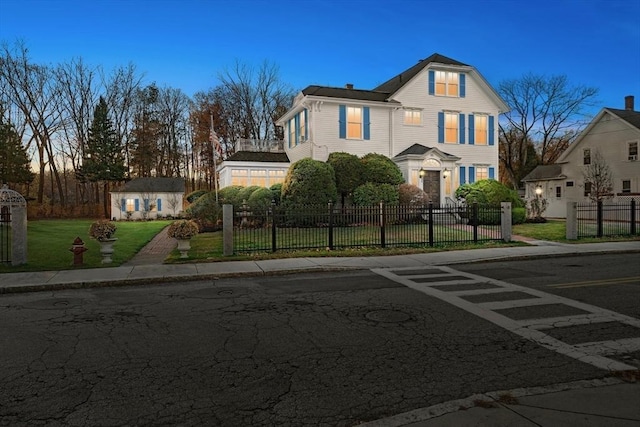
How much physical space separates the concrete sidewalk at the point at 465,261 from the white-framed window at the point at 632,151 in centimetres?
1802

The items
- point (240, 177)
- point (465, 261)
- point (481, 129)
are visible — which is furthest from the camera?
point (481, 129)

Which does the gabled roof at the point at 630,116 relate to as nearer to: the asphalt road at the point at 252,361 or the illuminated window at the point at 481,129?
the illuminated window at the point at 481,129

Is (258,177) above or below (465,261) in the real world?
above

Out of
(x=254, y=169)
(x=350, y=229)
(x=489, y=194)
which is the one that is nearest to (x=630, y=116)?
(x=489, y=194)

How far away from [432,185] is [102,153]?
35.3 metres

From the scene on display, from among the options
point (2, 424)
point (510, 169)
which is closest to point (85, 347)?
point (2, 424)

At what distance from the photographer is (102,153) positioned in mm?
44906

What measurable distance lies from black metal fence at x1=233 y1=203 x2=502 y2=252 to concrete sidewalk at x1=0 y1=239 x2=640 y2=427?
190cm

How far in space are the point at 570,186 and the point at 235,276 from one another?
112ft

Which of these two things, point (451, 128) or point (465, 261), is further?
point (451, 128)

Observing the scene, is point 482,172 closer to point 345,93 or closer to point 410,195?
point 410,195

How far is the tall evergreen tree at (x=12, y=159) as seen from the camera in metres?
38.8

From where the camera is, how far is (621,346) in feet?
16.6

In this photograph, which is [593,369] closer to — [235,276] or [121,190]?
[235,276]
